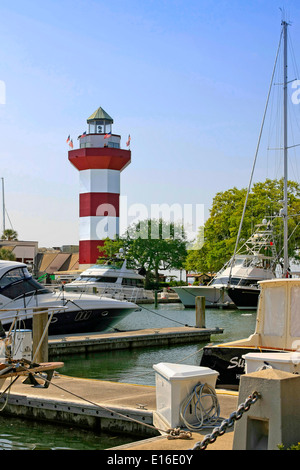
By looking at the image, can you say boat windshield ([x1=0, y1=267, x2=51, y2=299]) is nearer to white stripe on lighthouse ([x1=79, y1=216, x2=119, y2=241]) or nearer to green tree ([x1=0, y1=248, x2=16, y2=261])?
white stripe on lighthouse ([x1=79, y1=216, x2=119, y2=241])

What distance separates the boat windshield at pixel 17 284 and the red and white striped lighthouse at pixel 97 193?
47.6 meters

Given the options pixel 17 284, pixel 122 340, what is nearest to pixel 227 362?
pixel 122 340

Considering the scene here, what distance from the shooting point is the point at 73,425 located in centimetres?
1231

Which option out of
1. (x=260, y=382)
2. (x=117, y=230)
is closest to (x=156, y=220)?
(x=117, y=230)

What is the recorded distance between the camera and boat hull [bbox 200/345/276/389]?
12.9 metres

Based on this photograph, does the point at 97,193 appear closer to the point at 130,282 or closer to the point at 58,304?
the point at 130,282

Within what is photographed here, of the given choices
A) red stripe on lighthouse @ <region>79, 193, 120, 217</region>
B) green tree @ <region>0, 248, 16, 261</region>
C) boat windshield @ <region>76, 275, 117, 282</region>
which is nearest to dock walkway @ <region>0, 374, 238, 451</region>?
→ boat windshield @ <region>76, 275, 117, 282</region>

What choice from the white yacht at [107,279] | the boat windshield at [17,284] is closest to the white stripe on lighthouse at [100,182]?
the white yacht at [107,279]

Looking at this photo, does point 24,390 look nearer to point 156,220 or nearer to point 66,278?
point 66,278

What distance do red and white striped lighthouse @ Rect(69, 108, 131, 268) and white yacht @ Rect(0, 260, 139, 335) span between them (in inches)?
1757

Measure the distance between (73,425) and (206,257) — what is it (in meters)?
56.2

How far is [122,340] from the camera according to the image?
24.7 metres

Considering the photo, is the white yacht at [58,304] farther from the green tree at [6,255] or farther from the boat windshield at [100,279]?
the green tree at [6,255]

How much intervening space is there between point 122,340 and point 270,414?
18.1 meters
